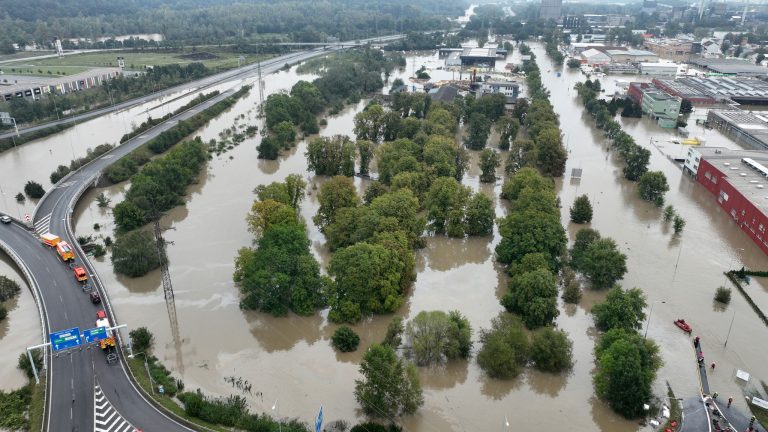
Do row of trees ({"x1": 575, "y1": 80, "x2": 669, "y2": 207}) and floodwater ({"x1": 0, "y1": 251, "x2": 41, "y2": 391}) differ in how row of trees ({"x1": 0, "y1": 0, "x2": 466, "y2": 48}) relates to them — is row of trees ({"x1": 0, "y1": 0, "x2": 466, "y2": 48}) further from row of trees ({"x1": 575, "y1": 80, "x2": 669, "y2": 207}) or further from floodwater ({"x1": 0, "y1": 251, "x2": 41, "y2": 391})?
floodwater ({"x1": 0, "y1": 251, "x2": 41, "y2": 391})

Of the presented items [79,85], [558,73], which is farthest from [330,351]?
[558,73]

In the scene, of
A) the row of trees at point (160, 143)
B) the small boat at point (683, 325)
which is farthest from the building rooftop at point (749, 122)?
the row of trees at point (160, 143)

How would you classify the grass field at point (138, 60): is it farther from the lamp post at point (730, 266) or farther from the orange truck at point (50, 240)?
the lamp post at point (730, 266)

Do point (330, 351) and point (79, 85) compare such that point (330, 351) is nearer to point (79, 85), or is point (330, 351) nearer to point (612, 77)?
point (79, 85)

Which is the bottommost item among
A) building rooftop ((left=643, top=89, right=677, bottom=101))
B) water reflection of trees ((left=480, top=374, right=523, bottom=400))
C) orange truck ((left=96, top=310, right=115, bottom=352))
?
water reflection of trees ((left=480, top=374, right=523, bottom=400))

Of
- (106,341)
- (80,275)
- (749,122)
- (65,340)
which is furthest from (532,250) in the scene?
(749,122)

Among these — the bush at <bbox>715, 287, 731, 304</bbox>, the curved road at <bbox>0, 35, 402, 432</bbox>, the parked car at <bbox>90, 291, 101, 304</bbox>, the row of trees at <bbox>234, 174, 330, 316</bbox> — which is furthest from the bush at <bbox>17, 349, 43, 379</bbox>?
the bush at <bbox>715, 287, 731, 304</bbox>

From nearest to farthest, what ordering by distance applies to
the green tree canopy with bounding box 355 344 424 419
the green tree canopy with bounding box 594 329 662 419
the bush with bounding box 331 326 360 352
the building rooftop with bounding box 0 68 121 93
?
the green tree canopy with bounding box 355 344 424 419
the green tree canopy with bounding box 594 329 662 419
the bush with bounding box 331 326 360 352
the building rooftop with bounding box 0 68 121 93

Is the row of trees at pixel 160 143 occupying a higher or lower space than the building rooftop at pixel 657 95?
lower
